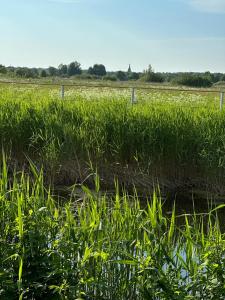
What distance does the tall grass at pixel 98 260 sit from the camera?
323 cm

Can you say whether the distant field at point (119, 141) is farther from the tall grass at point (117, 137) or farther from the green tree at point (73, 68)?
the green tree at point (73, 68)

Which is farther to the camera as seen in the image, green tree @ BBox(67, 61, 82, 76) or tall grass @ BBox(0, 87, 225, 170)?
green tree @ BBox(67, 61, 82, 76)

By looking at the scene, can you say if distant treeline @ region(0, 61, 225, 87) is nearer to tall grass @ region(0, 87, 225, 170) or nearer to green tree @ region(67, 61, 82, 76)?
green tree @ region(67, 61, 82, 76)

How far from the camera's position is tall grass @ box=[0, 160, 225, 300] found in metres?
3.23

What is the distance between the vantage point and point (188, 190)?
938cm

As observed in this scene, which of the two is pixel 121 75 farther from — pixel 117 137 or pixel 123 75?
pixel 117 137

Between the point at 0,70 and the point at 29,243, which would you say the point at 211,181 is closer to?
the point at 29,243

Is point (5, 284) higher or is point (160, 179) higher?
point (5, 284)

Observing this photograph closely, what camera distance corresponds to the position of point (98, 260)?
3469 millimetres

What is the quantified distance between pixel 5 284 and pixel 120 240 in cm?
81

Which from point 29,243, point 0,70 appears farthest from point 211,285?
point 0,70

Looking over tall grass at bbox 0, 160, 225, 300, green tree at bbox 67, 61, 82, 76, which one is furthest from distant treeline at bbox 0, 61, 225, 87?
tall grass at bbox 0, 160, 225, 300

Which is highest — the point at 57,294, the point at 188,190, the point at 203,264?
the point at 203,264

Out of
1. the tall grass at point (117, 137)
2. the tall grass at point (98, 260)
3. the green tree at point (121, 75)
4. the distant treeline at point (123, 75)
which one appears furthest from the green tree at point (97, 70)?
the tall grass at point (98, 260)
